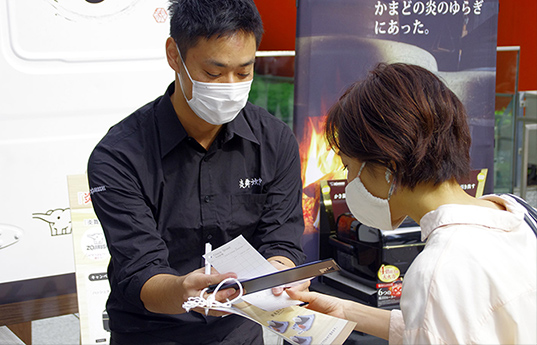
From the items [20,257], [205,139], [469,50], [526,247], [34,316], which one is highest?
[469,50]

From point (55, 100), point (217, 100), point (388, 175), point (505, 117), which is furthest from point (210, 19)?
point (505, 117)

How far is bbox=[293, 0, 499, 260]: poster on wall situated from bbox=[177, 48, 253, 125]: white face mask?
1098 mm

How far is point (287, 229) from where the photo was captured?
5.80 feet

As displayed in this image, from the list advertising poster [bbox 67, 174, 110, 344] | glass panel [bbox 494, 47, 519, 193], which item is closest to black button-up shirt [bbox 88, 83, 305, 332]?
advertising poster [bbox 67, 174, 110, 344]

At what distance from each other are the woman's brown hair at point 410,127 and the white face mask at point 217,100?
49 cm

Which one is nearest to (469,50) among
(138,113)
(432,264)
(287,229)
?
(287,229)

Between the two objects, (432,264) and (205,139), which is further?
(205,139)

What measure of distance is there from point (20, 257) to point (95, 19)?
1.06m

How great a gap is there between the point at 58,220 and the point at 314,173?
1.24 m

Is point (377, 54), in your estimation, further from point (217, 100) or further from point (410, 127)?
point (410, 127)

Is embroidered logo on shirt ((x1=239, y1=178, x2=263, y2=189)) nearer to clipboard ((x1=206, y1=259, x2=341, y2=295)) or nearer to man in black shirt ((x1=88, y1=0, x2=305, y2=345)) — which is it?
man in black shirt ((x1=88, y1=0, x2=305, y2=345))

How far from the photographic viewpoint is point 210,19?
1.56 meters

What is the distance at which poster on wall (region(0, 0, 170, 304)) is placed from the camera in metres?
2.35

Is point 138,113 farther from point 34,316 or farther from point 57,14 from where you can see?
point 34,316
